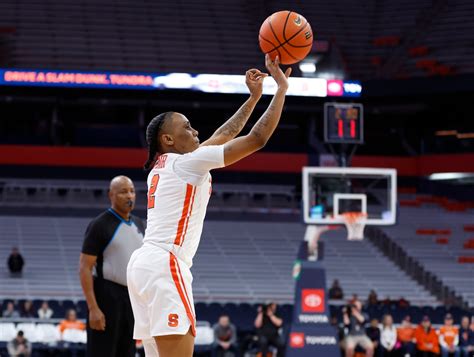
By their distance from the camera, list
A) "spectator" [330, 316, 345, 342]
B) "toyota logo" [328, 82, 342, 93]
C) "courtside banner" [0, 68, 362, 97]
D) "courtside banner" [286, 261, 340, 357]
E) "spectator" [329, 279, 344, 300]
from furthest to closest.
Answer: "toyota logo" [328, 82, 342, 93]
"courtside banner" [0, 68, 362, 97]
"spectator" [329, 279, 344, 300]
"spectator" [330, 316, 345, 342]
"courtside banner" [286, 261, 340, 357]

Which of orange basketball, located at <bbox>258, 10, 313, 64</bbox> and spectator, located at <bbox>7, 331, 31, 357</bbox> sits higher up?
orange basketball, located at <bbox>258, 10, 313, 64</bbox>

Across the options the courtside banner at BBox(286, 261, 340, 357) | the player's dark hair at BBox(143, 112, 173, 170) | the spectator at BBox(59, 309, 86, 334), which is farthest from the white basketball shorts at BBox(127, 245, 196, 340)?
the courtside banner at BBox(286, 261, 340, 357)

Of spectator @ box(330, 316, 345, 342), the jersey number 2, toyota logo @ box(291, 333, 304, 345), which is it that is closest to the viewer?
the jersey number 2

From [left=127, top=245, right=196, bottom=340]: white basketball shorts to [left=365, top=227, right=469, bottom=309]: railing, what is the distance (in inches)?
668

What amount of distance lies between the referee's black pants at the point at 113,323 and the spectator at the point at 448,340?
10824 mm

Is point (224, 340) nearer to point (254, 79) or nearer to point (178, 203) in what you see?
point (254, 79)

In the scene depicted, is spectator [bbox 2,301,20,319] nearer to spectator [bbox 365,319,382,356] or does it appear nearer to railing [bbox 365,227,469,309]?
spectator [bbox 365,319,382,356]

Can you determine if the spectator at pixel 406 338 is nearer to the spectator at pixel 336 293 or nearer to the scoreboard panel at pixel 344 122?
the spectator at pixel 336 293

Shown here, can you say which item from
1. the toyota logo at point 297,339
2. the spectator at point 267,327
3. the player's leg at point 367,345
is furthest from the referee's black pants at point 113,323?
the player's leg at point 367,345

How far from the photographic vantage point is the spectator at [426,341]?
52.2ft

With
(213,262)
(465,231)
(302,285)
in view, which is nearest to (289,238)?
(213,262)

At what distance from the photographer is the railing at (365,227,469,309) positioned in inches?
827

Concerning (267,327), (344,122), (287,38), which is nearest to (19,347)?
(267,327)

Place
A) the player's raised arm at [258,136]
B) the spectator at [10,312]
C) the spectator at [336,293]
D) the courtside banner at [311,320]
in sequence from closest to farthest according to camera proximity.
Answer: the player's raised arm at [258,136], the courtside banner at [311,320], the spectator at [10,312], the spectator at [336,293]
